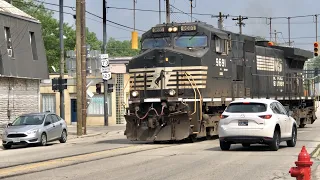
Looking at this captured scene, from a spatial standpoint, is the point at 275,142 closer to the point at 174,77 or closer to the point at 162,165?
the point at 162,165

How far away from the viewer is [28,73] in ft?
121

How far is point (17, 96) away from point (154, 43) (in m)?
13.6

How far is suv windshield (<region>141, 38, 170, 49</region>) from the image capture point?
1020 inches

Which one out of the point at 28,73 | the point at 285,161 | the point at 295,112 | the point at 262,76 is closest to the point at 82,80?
the point at 28,73

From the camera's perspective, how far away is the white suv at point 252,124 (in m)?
20.3

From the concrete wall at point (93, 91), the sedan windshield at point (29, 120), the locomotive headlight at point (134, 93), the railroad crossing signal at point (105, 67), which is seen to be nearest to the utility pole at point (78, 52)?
the sedan windshield at point (29, 120)

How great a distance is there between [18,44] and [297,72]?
665 inches

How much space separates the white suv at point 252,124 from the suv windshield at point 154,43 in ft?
18.6

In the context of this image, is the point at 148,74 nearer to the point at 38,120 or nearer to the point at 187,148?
the point at 187,148

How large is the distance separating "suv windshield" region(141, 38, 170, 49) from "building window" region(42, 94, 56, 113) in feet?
94.8

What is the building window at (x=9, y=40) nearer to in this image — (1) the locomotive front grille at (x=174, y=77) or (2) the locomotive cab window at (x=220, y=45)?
(1) the locomotive front grille at (x=174, y=77)

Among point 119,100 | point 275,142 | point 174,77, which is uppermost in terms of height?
point 174,77

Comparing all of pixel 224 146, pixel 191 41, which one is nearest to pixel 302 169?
pixel 224 146

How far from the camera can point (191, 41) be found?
84.0 feet
